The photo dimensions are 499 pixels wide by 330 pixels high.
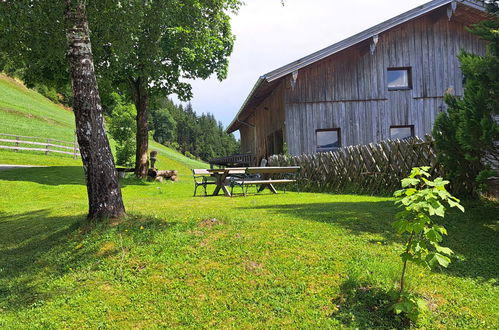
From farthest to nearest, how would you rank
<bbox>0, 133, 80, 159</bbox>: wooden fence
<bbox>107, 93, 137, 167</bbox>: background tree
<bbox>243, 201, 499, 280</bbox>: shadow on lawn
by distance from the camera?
<bbox>107, 93, 137, 167</bbox>: background tree
<bbox>0, 133, 80, 159</bbox>: wooden fence
<bbox>243, 201, 499, 280</bbox>: shadow on lawn

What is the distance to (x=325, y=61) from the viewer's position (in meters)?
19.1

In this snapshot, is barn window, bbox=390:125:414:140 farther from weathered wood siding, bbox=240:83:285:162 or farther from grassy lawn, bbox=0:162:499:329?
grassy lawn, bbox=0:162:499:329

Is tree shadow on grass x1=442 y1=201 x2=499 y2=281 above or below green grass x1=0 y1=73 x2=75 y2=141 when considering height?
below

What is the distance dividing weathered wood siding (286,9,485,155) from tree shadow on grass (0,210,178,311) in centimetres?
1334

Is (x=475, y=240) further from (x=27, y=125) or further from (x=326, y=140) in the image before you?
(x=27, y=125)

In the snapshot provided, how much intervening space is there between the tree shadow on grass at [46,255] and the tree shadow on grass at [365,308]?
2.75 m

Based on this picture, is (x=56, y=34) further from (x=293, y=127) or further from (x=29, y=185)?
(x=293, y=127)

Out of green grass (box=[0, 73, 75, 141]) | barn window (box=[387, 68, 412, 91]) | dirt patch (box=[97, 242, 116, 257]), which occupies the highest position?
green grass (box=[0, 73, 75, 141])

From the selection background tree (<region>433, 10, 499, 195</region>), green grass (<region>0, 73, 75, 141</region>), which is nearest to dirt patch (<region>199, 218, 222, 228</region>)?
background tree (<region>433, 10, 499, 195</region>)

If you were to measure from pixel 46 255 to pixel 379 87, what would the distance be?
1735 centimetres

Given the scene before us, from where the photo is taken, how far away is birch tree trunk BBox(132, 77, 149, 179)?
72.6 feet

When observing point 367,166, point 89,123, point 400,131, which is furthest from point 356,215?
point 400,131

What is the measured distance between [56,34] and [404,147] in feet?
32.0

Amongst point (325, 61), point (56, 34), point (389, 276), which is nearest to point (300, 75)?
point (325, 61)
